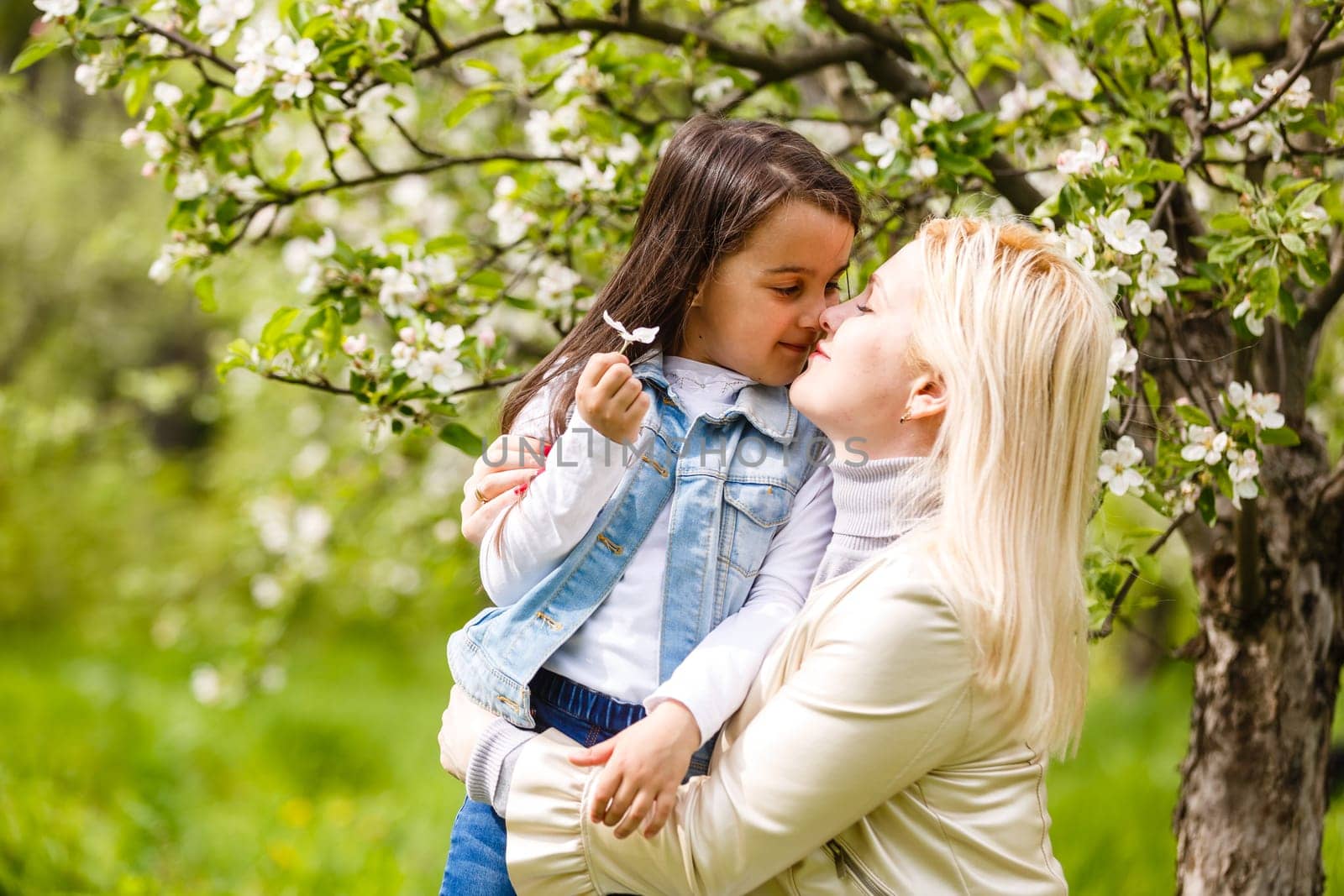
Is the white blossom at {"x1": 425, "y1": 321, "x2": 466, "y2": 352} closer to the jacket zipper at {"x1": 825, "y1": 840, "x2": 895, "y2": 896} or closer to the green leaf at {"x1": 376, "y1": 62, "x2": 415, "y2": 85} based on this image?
the green leaf at {"x1": 376, "y1": 62, "x2": 415, "y2": 85}

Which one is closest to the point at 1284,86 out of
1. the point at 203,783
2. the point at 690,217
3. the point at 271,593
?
the point at 690,217

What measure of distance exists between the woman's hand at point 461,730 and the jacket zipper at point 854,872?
0.52 meters

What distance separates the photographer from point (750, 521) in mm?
1815

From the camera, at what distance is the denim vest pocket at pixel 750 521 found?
1.79 metres

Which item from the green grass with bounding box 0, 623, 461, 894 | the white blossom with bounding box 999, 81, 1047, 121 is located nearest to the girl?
the white blossom with bounding box 999, 81, 1047, 121

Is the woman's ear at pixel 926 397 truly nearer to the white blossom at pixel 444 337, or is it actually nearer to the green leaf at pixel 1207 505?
the green leaf at pixel 1207 505

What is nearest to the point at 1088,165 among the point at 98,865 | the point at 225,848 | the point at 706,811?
the point at 706,811

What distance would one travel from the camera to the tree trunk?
239 cm

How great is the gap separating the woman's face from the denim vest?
0.13 m

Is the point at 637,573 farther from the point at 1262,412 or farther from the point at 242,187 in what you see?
the point at 242,187

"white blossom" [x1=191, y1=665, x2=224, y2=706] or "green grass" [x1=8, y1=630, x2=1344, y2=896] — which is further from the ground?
"white blossom" [x1=191, y1=665, x2=224, y2=706]

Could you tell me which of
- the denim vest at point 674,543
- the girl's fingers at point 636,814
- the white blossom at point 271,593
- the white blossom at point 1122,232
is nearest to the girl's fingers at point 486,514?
the denim vest at point 674,543

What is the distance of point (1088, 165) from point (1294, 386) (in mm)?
815

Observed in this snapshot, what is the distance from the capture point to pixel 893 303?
5.80ft
